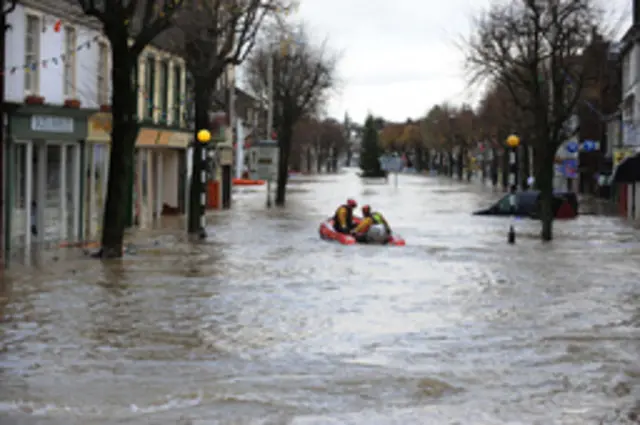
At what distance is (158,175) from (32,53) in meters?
17.4

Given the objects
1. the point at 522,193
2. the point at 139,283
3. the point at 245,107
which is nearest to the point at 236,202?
the point at 522,193

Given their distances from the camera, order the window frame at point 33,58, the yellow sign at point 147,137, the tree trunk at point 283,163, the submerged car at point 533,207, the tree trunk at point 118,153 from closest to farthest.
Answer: the tree trunk at point 118,153, the window frame at point 33,58, the yellow sign at point 147,137, the submerged car at point 533,207, the tree trunk at point 283,163

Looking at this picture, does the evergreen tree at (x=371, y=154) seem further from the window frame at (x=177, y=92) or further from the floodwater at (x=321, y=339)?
the floodwater at (x=321, y=339)

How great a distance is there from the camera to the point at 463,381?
12.7 metres

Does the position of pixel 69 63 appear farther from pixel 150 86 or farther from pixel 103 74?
pixel 150 86

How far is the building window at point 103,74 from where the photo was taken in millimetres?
35156

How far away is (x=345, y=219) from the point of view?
34562 millimetres

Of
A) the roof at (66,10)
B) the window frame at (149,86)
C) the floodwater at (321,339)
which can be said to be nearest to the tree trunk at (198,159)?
the roof at (66,10)

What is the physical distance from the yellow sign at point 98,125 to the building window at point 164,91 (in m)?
10.3

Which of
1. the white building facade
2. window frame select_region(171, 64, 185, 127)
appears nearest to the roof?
the white building facade

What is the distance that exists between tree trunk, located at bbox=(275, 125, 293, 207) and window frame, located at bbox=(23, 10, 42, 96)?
3328 cm

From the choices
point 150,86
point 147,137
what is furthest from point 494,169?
point 147,137

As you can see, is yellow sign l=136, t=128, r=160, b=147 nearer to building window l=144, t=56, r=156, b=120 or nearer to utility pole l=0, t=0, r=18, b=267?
building window l=144, t=56, r=156, b=120

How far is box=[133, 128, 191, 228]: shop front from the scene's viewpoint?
137 ft
